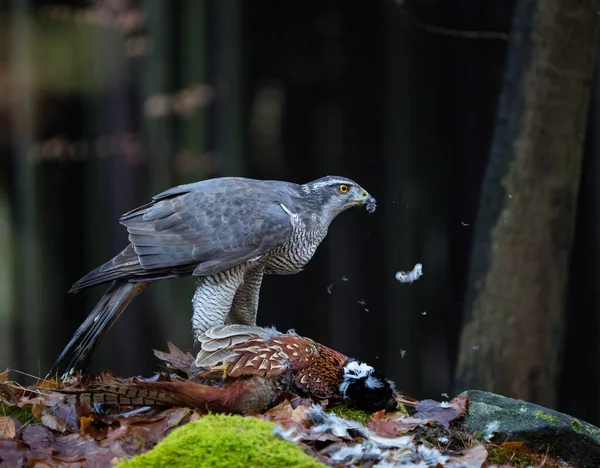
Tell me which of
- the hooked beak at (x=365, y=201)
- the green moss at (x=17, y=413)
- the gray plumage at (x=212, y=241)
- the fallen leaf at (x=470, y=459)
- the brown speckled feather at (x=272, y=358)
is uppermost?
the hooked beak at (x=365, y=201)

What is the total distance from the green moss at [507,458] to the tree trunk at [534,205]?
152 centimetres

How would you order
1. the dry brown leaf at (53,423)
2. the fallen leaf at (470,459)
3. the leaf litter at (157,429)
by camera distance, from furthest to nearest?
1. the dry brown leaf at (53,423)
2. the fallen leaf at (470,459)
3. the leaf litter at (157,429)

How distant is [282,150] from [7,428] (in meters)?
3.24

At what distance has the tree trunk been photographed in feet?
13.9

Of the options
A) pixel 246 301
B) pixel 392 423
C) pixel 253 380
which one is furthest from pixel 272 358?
pixel 246 301

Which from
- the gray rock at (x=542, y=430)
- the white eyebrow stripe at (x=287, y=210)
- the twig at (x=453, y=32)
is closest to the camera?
the gray rock at (x=542, y=430)

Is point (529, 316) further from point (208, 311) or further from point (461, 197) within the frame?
point (208, 311)

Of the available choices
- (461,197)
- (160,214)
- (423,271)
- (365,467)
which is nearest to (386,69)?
(461,197)

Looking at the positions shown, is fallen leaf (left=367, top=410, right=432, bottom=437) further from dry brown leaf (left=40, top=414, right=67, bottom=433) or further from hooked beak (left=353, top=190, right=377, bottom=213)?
hooked beak (left=353, top=190, right=377, bottom=213)

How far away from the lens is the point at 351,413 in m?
2.93

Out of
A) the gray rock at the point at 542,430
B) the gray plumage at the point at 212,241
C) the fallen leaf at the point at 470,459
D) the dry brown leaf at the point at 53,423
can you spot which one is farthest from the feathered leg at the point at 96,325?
the fallen leaf at the point at 470,459

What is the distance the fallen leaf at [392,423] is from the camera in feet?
8.57

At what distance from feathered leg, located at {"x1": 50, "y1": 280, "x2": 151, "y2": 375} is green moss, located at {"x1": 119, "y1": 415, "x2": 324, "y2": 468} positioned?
1418 mm

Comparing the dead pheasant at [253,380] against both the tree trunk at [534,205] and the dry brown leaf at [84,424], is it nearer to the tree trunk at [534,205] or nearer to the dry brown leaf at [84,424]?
the dry brown leaf at [84,424]
